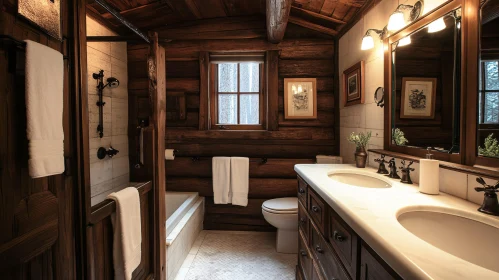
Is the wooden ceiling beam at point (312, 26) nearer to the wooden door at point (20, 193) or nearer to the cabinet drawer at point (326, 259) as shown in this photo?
the cabinet drawer at point (326, 259)

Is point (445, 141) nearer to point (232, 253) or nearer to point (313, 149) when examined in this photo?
point (313, 149)

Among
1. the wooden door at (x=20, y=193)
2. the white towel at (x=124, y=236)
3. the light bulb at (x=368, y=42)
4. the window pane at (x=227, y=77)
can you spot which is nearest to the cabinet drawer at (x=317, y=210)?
the white towel at (x=124, y=236)

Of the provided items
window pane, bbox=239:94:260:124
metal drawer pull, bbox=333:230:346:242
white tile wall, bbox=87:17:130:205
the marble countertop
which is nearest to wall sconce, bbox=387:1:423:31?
the marble countertop

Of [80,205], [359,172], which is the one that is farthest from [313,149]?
[80,205]

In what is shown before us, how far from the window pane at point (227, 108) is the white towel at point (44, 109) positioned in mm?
2186

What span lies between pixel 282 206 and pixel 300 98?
1.27m

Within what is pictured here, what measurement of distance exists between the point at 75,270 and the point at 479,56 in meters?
1.95

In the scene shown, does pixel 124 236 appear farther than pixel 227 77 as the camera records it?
No

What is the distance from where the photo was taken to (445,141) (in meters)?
1.26

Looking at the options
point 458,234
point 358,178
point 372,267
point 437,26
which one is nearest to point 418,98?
point 437,26

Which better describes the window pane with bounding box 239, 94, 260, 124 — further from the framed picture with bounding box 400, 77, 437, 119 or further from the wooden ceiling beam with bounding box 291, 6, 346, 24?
the framed picture with bounding box 400, 77, 437, 119

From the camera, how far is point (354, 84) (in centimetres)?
229

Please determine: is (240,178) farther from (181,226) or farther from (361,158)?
(361,158)

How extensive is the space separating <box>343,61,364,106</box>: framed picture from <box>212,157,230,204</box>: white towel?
1.49 meters
